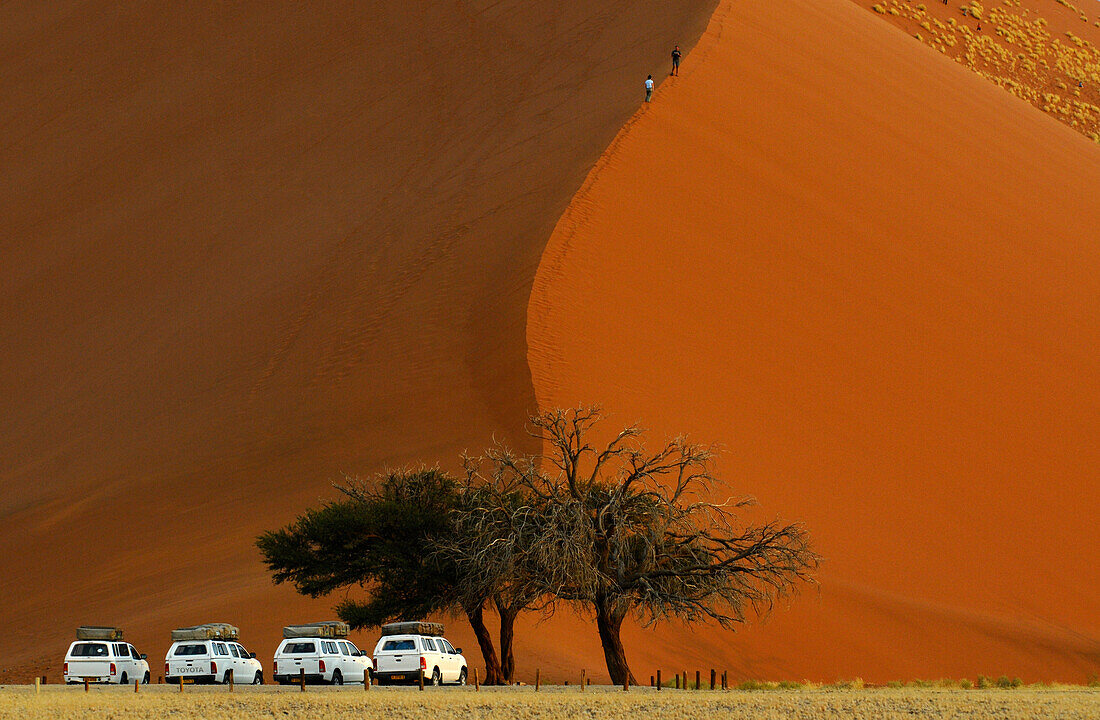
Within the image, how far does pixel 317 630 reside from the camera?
20750 mm

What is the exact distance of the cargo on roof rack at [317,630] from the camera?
20.7 m

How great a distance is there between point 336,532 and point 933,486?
11.6 meters

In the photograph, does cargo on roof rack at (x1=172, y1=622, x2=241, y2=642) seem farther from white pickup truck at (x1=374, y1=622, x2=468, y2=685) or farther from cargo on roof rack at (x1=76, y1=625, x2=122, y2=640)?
white pickup truck at (x1=374, y1=622, x2=468, y2=685)

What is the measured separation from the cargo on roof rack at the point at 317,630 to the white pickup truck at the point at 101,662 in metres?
2.30

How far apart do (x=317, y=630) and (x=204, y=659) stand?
1.65 m

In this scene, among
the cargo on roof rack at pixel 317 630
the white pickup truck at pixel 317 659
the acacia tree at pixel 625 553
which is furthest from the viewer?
the cargo on roof rack at pixel 317 630

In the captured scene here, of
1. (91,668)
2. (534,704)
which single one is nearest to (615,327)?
(91,668)

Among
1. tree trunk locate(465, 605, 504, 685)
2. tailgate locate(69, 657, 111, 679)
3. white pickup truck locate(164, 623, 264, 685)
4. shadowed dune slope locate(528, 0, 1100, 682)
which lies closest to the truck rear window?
tree trunk locate(465, 605, 504, 685)

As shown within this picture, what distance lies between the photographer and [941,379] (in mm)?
29016

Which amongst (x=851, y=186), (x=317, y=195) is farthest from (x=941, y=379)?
(x=317, y=195)

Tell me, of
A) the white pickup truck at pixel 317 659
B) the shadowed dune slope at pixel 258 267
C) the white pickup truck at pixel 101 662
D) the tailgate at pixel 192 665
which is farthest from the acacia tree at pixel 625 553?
the white pickup truck at pixel 101 662

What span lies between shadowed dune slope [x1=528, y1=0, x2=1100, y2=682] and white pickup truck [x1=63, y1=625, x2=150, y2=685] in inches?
307

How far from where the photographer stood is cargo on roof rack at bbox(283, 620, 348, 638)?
20.7 metres

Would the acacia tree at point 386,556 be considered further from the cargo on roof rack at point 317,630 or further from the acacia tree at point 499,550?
the cargo on roof rack at point 317,630
